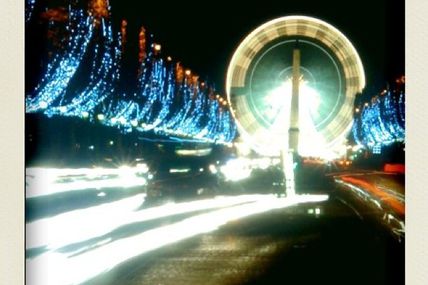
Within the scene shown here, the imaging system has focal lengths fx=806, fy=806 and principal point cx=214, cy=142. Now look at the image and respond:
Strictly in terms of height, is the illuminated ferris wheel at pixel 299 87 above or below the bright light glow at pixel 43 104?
above

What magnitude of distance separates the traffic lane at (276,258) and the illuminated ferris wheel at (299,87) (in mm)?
58619

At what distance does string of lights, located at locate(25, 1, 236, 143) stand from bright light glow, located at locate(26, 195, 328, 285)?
3843 mm

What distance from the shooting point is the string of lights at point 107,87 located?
31656mm

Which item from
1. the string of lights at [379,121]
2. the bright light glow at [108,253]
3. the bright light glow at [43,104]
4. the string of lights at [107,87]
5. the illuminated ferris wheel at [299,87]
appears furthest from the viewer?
the illuminated ferris wheel at [299,87]

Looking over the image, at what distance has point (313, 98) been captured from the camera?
82.4 meters

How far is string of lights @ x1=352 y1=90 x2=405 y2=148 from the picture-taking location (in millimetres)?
51125

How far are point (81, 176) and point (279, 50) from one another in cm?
5616

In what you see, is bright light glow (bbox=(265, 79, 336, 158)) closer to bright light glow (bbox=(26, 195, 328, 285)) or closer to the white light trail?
the white light trail

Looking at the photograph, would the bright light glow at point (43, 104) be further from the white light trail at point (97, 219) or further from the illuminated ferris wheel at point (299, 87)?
the illuminated ferris wheel at point (299, 87)

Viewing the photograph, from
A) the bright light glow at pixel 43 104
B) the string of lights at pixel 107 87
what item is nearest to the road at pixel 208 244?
the string of lights at pixel 107 87

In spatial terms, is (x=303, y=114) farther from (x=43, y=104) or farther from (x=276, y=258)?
(x=276, y=258)

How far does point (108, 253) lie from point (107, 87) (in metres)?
30.5

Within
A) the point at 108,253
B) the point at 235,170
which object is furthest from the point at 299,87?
the point at 108,253

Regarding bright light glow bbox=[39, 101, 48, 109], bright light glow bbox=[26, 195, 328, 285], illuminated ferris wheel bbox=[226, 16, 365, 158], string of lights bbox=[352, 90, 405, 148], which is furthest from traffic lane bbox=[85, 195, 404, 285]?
illuminated ferris wheel bbox=[226, 16, 365, 158]
